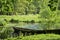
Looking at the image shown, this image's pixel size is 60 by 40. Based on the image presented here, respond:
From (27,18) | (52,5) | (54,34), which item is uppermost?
(52,5)

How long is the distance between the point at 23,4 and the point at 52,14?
0.83 metres

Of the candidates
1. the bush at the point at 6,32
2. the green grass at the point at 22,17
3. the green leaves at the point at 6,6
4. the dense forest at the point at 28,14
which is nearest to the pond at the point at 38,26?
the dense forest at the point at 28,14

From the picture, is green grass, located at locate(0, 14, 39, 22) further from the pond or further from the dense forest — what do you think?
the pond

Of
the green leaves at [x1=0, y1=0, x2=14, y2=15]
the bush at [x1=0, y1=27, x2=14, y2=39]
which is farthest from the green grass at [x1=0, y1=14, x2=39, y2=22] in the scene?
the bush at [x1=0, y1=27, x2=14, y2=39]

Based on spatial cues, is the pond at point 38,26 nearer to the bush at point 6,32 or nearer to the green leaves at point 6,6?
the bush at point 6,32

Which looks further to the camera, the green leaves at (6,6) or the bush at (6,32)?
the green leaves at (6,6)

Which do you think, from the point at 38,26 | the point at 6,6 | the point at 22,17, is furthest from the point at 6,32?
the point at 38,26

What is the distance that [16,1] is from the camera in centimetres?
475

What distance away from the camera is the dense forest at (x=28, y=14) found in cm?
464

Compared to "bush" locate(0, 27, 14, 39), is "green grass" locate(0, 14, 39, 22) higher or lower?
higher

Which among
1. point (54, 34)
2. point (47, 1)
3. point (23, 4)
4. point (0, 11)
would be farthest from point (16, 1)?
point (54, 34)

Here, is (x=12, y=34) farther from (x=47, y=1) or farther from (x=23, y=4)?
(x=47, y=1)

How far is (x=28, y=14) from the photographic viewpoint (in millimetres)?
4719

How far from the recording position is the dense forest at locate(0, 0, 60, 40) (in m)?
4.64
